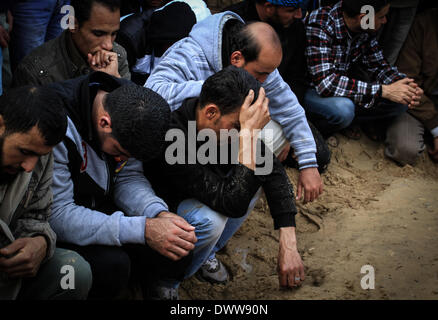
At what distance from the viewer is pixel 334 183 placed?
3.95 metres

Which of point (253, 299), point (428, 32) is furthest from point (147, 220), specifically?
point (428, 32)

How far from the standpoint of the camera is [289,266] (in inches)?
99.3

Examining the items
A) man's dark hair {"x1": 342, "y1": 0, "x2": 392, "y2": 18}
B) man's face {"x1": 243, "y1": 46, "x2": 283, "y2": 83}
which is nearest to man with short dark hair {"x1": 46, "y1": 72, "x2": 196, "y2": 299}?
man's face {"x1": 243, "y1": 46, "x2": 283, "y2": 83}

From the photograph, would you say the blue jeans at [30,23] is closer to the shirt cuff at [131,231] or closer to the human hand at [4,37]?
the human hand at [4,37]

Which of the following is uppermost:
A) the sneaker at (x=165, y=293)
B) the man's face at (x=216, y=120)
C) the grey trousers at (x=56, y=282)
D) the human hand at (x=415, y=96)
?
the man's face at (x=216, y=120)

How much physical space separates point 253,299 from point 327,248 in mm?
711

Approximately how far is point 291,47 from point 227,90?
63.6 inches

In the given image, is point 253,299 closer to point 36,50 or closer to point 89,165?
point 89,165

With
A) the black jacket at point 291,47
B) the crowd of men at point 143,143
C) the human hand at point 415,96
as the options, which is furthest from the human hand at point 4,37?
the human hand at point 415,96

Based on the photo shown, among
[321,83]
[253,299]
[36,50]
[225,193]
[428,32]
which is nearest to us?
[225,193]

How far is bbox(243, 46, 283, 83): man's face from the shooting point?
118 inches

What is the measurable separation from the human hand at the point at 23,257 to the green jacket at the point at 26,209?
0.04m

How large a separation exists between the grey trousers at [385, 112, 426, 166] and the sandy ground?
0.09 meters

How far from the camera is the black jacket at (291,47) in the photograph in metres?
3.71
